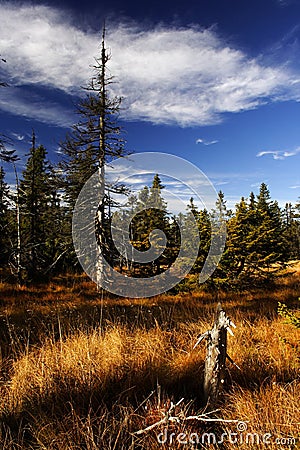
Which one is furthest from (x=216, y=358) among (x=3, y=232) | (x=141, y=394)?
(x=3, y=232)

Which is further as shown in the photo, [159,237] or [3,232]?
[159,237]

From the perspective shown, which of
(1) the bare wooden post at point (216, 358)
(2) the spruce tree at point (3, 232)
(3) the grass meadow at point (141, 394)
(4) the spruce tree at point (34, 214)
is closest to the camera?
(3) the grass meadow at point (141, 394)

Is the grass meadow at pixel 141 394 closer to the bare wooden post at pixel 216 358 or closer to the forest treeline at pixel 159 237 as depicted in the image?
the bare wooden post at pixel 216 358

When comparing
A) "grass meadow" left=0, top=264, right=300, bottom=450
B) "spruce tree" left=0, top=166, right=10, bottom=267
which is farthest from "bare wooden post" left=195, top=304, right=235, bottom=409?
"spruce tree" left=0, top=166, right=10, bottom=267

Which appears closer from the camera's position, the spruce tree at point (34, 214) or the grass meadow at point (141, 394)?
the grass meadow at point (141, 394)

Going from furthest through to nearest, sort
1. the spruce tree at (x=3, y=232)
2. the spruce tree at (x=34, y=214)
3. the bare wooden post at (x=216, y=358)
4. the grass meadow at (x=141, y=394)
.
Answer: the spruce tree at (x=34, y=214) < the spruce tree at (x=3, y=232) < the bare wooden post at (x=216, y=358) < the grass meadow at (x=141, y=394)

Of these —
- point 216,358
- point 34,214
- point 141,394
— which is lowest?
point 141,394

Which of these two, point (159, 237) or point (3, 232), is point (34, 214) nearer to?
point (3, 232)

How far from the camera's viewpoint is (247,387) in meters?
3.35

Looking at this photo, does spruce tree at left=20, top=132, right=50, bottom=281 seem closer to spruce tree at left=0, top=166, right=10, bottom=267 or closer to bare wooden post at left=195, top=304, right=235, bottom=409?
spruce tree at left=0, top=166, right=10, bottom=267

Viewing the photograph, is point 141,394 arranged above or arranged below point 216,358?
below

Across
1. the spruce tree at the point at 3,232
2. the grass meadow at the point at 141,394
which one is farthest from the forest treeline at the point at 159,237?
the grass meadow at the point at 141,394

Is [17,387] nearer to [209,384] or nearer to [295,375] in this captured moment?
[209,384]

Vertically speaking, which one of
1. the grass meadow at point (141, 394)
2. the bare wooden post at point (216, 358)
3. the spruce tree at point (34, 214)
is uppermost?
the spruce tree at point (34, 214)
